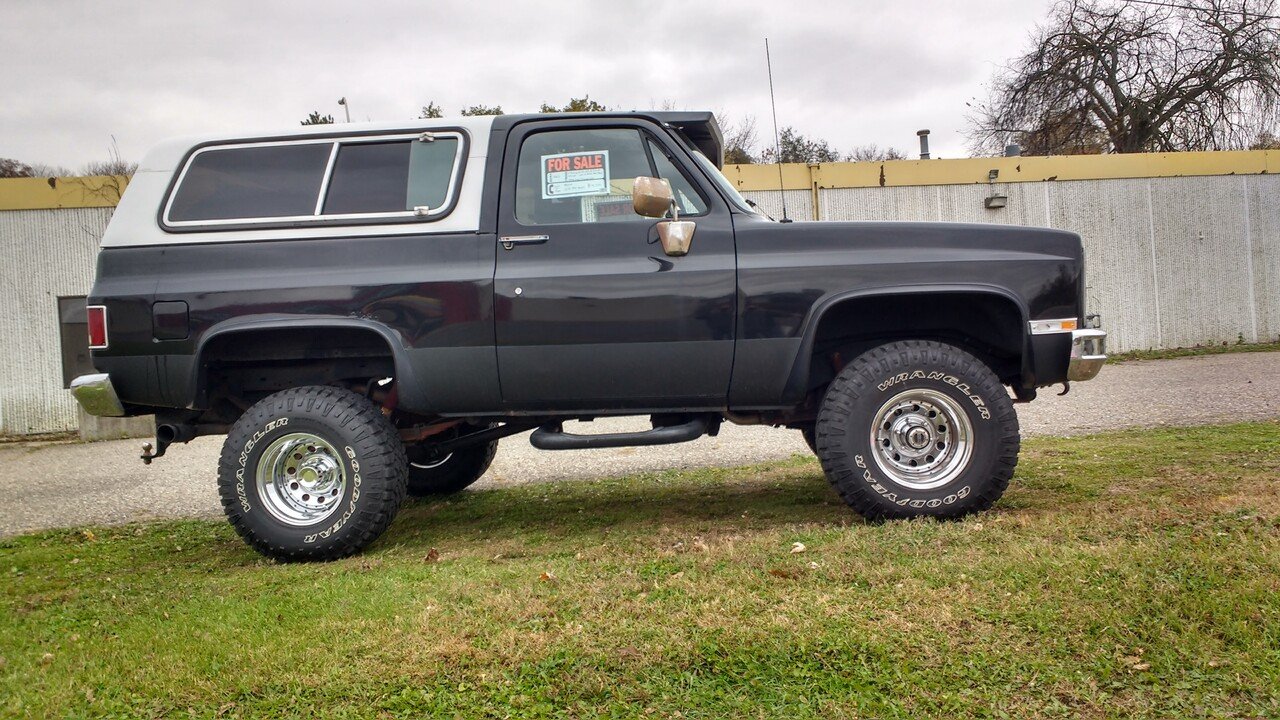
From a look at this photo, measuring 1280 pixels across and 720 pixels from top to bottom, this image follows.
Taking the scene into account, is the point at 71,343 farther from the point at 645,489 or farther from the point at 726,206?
the point at 726,206

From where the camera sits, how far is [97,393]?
4.38 metres

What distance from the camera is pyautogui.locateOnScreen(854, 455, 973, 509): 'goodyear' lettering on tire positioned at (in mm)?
4188

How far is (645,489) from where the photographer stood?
6035mm

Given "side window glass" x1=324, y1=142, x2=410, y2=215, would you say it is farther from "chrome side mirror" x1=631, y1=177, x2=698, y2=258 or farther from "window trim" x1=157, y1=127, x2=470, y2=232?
"chrome side mirror" x1=631, y1=177, x2=698, y2=258

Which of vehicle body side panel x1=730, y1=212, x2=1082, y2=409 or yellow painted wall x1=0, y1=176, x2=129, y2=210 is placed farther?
yellow painted wall x1=0, y1=176, x2=129, y2=210

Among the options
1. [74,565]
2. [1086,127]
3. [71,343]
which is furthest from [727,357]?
[1086,127]

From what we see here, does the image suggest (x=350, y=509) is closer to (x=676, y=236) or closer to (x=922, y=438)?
(x=676, y=236)

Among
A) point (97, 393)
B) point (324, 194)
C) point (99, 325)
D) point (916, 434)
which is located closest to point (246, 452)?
point (97, 393)

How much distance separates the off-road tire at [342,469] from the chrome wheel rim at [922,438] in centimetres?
228

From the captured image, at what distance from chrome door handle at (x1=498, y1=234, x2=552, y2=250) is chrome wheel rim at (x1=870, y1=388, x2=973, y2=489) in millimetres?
1748

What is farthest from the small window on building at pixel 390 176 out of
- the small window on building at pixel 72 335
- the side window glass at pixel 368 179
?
the small window on building at pixel 72 335

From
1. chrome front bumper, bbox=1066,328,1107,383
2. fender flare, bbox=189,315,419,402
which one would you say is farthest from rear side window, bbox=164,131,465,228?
chrome front bumper, bbox=1066,328,1107,383

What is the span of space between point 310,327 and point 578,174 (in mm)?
1460

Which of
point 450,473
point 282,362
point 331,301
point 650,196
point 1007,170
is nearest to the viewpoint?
point 650,196
